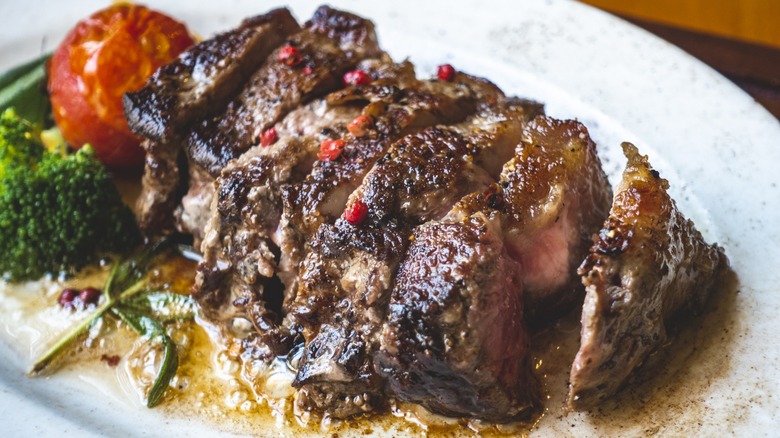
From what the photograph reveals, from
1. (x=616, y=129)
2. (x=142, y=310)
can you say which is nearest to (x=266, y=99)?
(x=142, y=310)

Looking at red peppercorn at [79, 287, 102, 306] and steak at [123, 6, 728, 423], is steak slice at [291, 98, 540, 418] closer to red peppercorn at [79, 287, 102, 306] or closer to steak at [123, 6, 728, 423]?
steak at [123, 6, 728, 423]

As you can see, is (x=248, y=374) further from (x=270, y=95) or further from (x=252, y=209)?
(x=270, y=95)

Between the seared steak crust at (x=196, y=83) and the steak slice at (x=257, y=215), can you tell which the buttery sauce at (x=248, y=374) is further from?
the seared steak crust at (x=196, y=83)

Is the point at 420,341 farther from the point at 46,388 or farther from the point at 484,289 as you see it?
the point at 46,388

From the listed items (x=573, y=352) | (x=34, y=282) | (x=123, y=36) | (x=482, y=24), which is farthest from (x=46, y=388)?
(x=482, y=24)

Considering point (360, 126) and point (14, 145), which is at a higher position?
point (360, 126)
